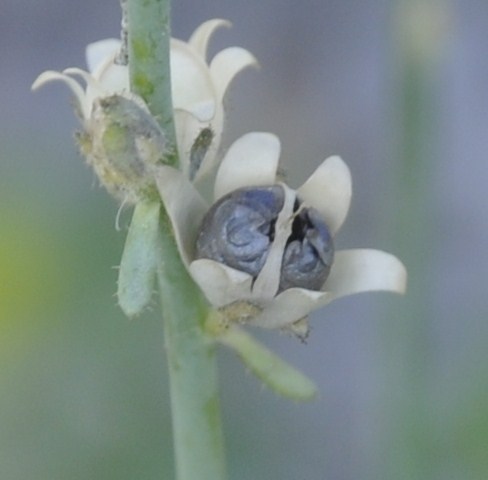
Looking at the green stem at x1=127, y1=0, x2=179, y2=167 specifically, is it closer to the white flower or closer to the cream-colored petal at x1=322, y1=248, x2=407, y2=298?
the white flower

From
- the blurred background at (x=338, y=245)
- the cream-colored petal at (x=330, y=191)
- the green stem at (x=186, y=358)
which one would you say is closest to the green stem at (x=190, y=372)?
the green stem at (x=186, y=358)

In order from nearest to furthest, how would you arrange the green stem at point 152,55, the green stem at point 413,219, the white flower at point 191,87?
the green stem at point 152,55, the white flower at point 191,87, the green stem at point 413,219

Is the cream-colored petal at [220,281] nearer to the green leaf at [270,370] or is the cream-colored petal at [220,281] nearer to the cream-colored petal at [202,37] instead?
the green leaf at [270,370]

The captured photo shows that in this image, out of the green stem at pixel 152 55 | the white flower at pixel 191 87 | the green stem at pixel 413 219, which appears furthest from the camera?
the green stem at pixel 413 219

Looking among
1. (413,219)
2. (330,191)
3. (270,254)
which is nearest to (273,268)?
(270,254)

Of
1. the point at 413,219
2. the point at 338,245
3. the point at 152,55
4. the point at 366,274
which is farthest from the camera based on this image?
the point at 338,245

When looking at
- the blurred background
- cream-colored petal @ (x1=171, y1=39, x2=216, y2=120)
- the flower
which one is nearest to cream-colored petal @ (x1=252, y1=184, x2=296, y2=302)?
the flower

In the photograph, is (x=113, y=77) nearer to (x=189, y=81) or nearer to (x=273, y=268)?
(x=189, y=81)
